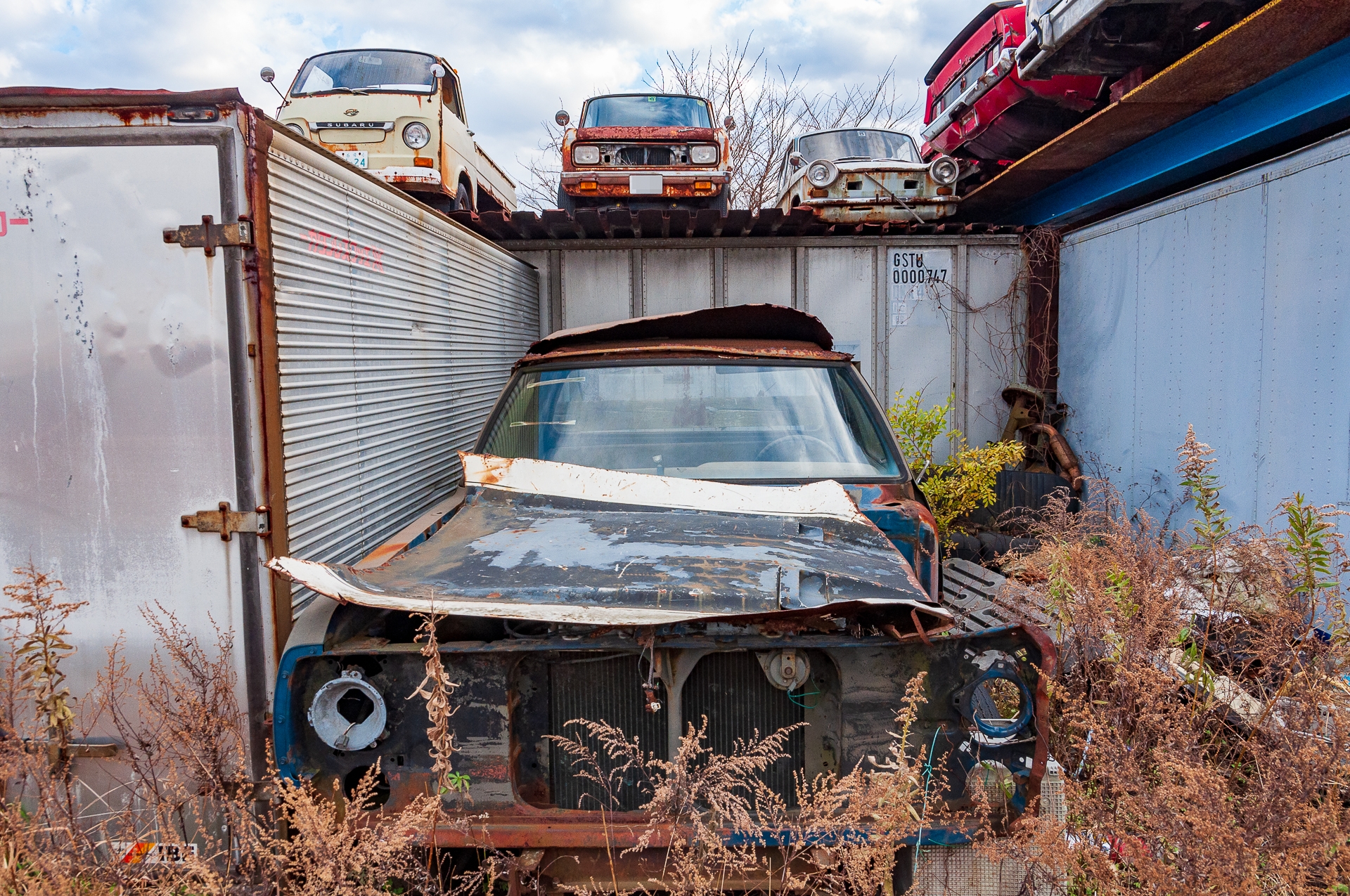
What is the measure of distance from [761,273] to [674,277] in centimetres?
90

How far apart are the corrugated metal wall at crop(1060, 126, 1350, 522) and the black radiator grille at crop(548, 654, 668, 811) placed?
14.2ft

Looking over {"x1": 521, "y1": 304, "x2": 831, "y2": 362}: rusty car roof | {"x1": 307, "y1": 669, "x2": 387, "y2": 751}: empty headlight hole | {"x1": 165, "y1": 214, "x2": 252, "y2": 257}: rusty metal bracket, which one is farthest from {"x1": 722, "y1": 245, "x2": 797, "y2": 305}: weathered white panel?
{"x1": 307, "y1": 669, "x2": 387, "y2": 751}: empty headlight hole

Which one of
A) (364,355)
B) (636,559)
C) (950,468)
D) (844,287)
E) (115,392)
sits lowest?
(950,468)

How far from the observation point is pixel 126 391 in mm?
2451

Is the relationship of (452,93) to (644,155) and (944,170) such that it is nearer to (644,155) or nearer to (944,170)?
(644,155)

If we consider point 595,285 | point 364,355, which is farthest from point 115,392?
point 595,285

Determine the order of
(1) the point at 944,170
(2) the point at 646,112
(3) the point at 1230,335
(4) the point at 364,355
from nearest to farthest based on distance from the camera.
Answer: (4) the point at 364,355, (3) the point at 1230,335, (1) the point at 944,170, (2) the point at 646,112

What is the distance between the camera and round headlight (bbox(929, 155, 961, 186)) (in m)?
7.70

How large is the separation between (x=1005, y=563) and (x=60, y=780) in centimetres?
450

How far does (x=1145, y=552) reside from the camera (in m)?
3.58

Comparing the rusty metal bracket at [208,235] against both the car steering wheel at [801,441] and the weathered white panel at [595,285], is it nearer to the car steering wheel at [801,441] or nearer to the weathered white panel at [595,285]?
the car steering wheel at [801,441]

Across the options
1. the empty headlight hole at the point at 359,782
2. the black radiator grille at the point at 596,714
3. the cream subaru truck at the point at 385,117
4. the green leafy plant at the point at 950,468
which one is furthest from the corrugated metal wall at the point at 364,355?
the green leafy plant at the point at 950,468

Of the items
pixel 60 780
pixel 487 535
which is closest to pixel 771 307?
pixel 487 535

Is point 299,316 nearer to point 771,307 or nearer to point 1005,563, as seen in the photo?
point 771,307
